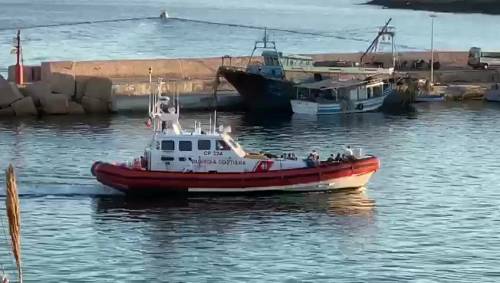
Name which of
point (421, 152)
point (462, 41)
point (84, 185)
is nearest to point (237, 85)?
point (421, 152)

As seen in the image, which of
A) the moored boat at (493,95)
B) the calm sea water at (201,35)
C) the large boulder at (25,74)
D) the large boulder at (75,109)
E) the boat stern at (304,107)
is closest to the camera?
the large boulder at (75,109)

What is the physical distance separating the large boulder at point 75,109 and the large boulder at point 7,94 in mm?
2380

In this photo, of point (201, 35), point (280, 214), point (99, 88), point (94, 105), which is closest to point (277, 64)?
point (99, 88)

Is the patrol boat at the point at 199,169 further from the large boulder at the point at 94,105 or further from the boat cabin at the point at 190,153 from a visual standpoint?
the large boulder at the point at 94,105

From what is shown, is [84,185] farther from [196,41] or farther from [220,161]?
[196,41]

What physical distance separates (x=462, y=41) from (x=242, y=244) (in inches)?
3963

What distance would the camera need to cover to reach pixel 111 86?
66.8m

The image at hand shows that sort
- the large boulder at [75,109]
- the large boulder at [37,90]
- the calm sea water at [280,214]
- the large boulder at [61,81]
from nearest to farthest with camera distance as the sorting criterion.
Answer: the calm sea water at [280,214] < the large boulder at [75,109] < the large boulder at [37,90] < the large boulder at [61,81]

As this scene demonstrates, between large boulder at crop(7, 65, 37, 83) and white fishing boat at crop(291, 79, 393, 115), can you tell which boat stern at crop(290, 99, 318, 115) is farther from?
large boulder at crop(7, 65, 37, 83)

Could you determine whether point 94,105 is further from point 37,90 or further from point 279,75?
point 279,75

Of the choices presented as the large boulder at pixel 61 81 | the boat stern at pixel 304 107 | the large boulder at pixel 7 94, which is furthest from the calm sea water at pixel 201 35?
the boat stern at pixel 304 107

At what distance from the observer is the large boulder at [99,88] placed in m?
66.1

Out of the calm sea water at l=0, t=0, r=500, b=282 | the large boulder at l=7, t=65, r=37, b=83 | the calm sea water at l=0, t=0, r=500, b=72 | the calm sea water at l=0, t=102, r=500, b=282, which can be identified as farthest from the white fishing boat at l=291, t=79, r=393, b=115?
the calm sea water at l=0, t=0, r=500, b=72

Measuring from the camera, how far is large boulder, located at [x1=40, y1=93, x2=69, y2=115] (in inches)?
2530
